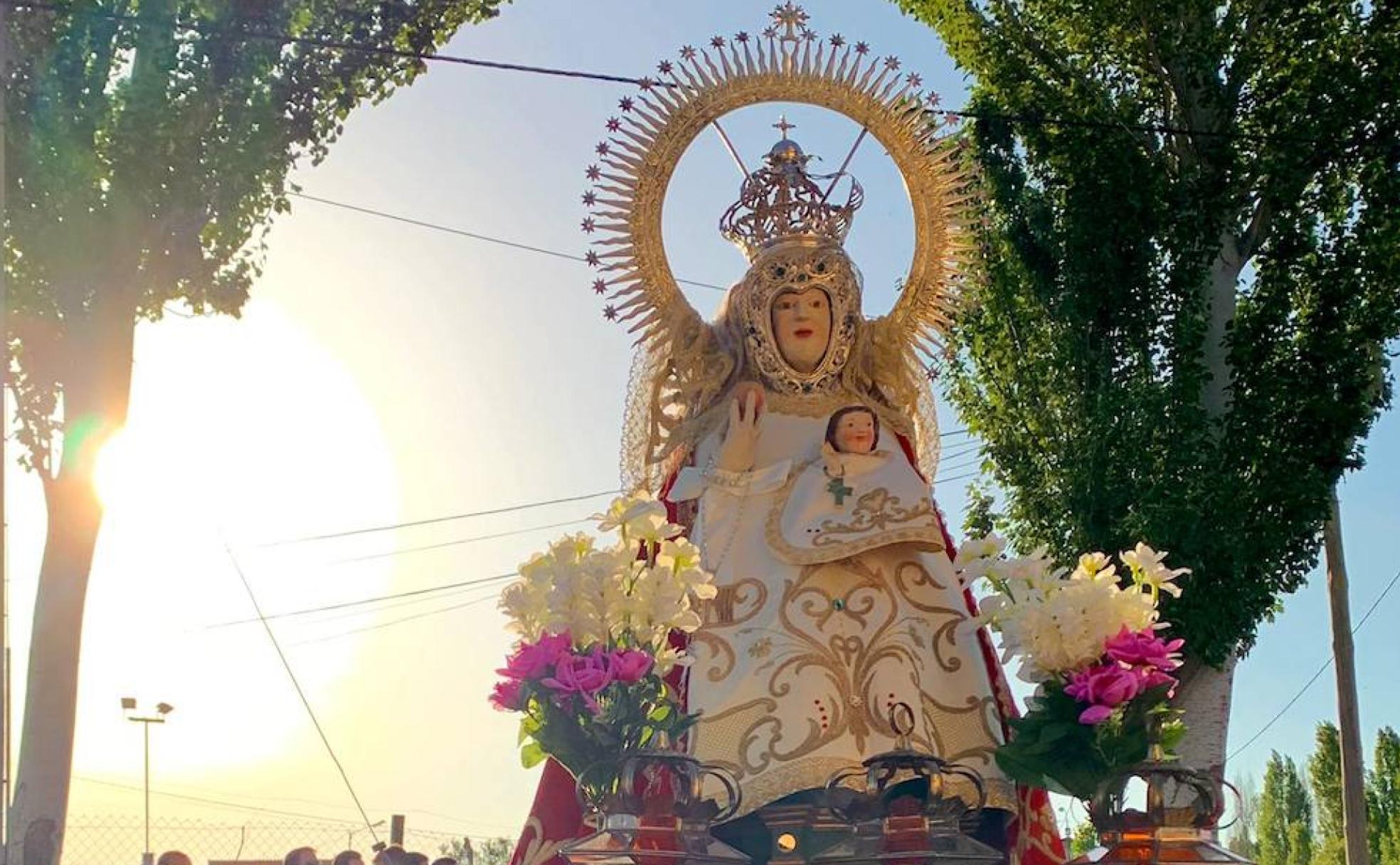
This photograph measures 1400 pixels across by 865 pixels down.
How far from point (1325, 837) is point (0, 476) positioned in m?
23.7

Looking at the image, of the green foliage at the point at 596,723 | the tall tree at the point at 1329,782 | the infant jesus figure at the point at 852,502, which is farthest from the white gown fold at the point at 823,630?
the tall tree at the point at 1329,782

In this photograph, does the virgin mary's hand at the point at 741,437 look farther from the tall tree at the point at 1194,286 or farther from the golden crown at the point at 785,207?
the tall tree at the point at 1194,286

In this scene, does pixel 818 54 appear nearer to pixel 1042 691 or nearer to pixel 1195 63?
pixel 1042 691

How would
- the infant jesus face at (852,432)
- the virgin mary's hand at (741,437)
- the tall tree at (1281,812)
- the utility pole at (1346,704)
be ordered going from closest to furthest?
the infant jesus face at (852,432)
the virgin mary's hand at (741,437)
the utility pole at (1346,704)
the tall tree at (1281,812)

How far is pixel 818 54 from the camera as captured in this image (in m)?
7.23

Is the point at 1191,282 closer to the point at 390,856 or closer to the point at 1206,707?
the point at 1206,707

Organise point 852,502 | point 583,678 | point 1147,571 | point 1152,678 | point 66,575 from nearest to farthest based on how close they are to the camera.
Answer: point 583,678 < point 1152,678 < point 1147,571 < point 852,502 < point 66,575

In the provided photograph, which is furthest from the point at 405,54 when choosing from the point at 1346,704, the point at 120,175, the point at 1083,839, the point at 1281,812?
the point at 1281,812

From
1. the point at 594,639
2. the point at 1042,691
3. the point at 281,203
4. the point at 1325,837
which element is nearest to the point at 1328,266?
the point at 281,203

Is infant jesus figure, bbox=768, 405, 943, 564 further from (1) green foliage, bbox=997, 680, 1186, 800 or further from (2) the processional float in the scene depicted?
(1) green foliage, bbox=997, 680, 1186, 800

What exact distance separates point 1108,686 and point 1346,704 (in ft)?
33.8

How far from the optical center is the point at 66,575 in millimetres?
9422

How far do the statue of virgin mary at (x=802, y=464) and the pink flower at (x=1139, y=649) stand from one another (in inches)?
37.4

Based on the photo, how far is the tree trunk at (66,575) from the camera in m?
9.16
